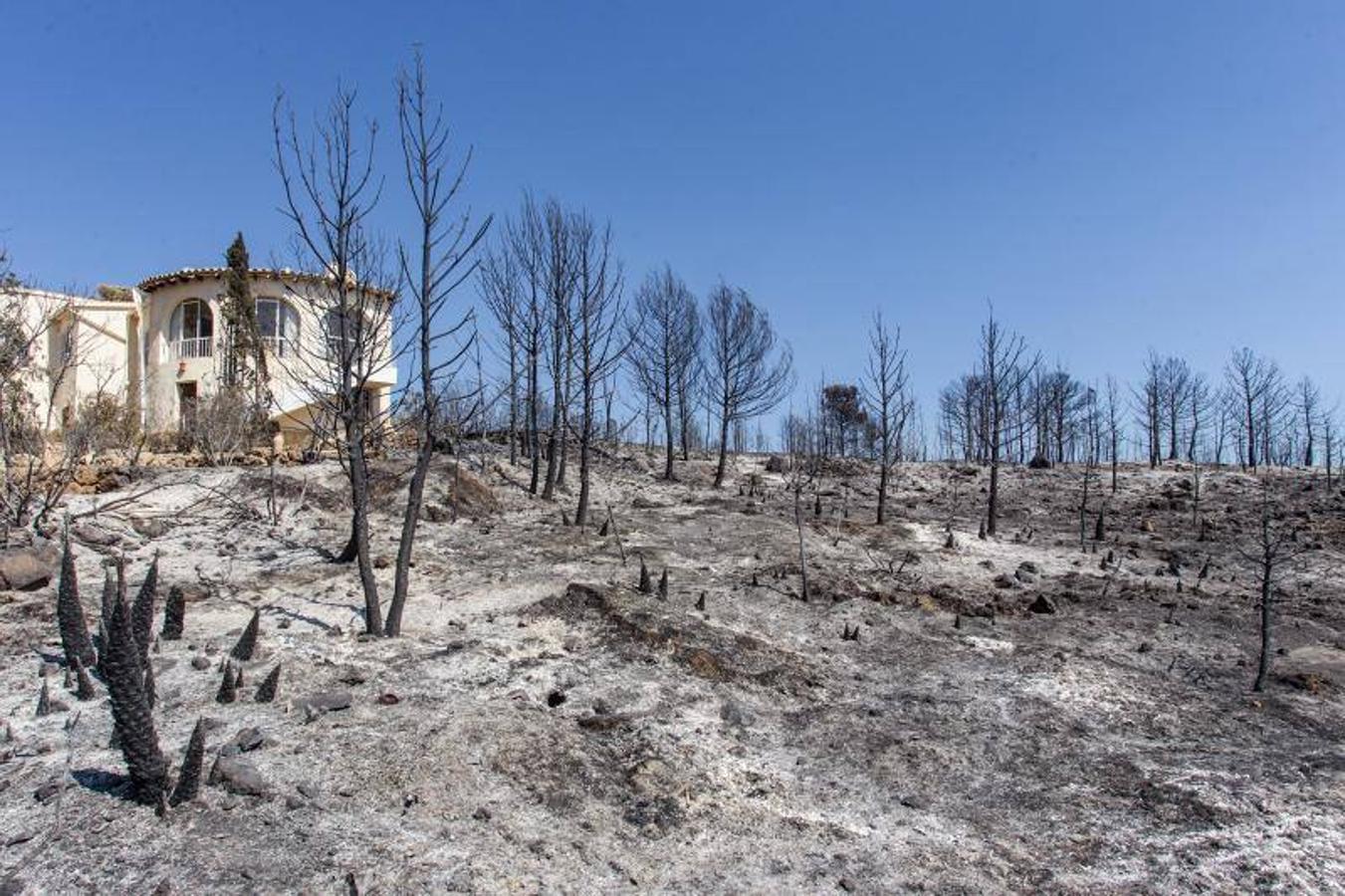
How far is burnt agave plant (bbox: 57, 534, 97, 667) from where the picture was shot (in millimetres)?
6445

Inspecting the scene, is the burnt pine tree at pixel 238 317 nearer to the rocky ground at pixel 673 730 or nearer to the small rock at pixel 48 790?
the rocky ground at pixel 673 730

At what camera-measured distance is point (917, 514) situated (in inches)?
806

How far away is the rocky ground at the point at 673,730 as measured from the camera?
15.5ft

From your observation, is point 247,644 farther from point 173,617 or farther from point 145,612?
point 173,617

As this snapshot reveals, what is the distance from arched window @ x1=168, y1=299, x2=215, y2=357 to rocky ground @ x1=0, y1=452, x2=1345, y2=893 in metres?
14.4

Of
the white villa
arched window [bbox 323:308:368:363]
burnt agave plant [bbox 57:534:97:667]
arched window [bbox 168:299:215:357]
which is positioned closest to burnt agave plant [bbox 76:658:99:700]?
burnt agave plant [bbox 57:534:97:667]

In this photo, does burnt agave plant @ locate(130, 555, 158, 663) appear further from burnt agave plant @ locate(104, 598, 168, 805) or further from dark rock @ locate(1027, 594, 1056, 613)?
dark rock @ locate(1027, 594, 1056, 613)

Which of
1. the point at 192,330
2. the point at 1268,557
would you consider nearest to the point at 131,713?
the point at 1268,557

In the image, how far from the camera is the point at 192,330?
26062mm

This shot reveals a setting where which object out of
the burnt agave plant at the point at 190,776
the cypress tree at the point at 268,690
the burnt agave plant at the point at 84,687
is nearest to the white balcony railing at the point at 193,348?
the burnt agave plant at the point at 84,687

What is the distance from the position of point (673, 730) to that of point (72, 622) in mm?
4581

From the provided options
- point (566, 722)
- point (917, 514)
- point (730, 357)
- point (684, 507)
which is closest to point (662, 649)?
point (566, 722)

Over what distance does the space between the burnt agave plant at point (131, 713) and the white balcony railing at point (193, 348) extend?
77.1 ft

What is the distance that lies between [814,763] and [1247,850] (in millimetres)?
2601
